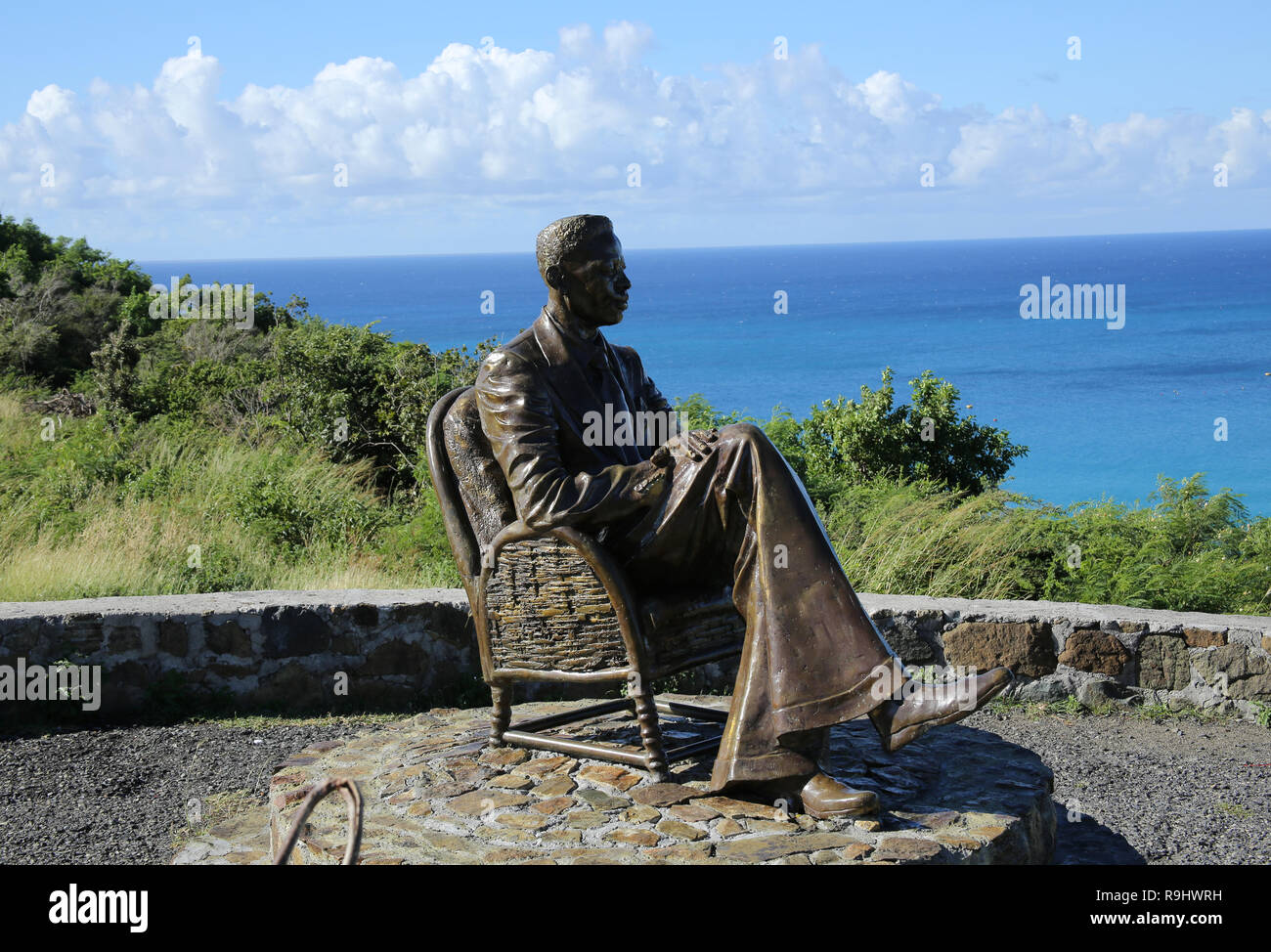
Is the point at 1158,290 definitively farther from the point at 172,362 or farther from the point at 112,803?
the point at 112,803

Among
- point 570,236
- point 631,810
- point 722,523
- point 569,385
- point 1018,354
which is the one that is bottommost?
point 631,810

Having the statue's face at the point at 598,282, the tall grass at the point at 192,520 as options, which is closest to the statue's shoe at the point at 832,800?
the statue's face at the point at 598,282

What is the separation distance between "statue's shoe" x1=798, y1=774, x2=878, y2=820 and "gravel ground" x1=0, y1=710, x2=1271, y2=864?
37.4 inches

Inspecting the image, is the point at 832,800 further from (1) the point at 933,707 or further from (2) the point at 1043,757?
(2) the point at 1043,757

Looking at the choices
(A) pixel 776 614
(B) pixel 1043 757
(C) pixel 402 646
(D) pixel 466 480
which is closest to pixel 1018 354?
(B) pixel 1043 757

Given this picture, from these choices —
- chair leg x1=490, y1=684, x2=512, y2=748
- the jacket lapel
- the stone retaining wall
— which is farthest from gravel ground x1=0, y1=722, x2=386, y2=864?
the jacket lapel

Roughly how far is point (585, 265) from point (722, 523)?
95 centimetres

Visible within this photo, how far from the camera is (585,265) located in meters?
3.82

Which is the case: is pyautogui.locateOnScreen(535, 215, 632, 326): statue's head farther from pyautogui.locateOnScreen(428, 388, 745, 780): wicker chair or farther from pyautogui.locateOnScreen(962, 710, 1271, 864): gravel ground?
pyautogui.locateOnScreen(962, 710, 1271, 864): gravel ground

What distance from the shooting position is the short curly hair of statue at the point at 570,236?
150 inches

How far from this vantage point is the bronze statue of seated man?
3.36 metres

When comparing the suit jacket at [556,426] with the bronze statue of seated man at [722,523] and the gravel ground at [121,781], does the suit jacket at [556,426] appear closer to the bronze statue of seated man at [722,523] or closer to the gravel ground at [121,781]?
the bronze statue of seated man at [722,523]

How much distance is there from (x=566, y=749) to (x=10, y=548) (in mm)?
4921

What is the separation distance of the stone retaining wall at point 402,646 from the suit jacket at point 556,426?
208 centimetres
